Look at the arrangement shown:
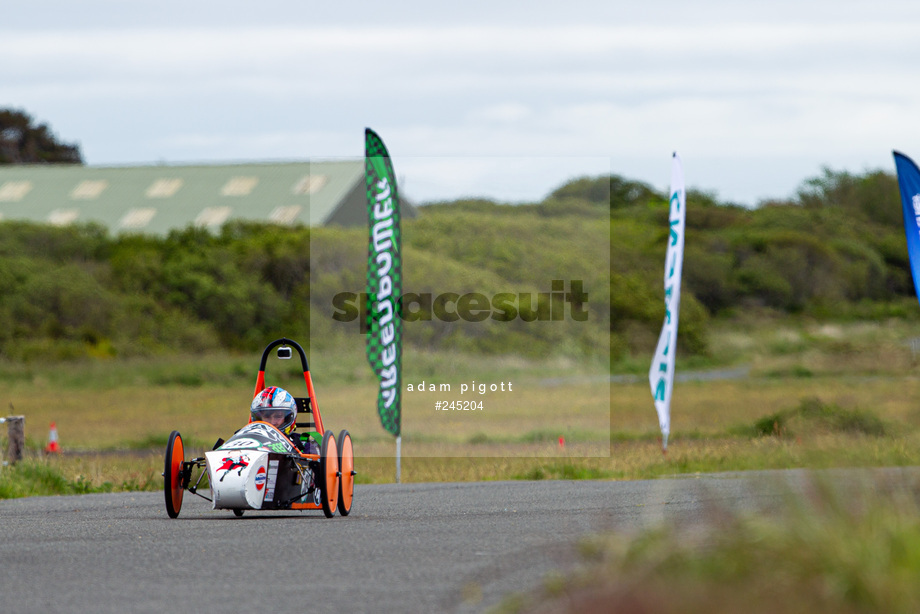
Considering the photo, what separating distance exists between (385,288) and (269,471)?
7784mm

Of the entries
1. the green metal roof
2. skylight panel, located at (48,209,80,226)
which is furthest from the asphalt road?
skylight panel, located at (48,209,80,226)

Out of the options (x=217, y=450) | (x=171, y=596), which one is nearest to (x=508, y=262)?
(x=217, y=450)


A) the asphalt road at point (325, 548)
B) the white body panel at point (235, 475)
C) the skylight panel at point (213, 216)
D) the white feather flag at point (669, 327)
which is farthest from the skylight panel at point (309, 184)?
the white body panel at point (235, 475)

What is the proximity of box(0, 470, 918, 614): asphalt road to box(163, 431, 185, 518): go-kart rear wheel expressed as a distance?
0.89ft

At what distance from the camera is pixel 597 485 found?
17.2 meters

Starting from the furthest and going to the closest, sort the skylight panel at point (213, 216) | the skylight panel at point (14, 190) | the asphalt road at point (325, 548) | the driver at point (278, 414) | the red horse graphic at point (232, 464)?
the skylight panel at point (14, 190)
the skylight panel at point (213, 216)
the driver at point (278, 414)
the red horse graphic at point (232, 464)
the asphalt road at point (325, 548)

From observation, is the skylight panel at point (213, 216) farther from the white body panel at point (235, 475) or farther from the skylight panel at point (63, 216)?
the white body panel at point (235, 475)

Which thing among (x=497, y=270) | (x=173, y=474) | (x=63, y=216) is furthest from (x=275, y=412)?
(x=63, y=216)

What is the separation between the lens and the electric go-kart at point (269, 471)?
39.6 ft

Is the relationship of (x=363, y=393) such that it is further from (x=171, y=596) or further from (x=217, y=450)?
(x=171, y=596)

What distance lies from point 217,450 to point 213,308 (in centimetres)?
3735

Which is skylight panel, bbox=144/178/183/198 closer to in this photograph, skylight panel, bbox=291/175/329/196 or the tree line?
the tree line

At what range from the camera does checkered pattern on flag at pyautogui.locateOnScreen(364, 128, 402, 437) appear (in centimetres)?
1991

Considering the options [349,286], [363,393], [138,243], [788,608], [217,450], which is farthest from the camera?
[138,243]
